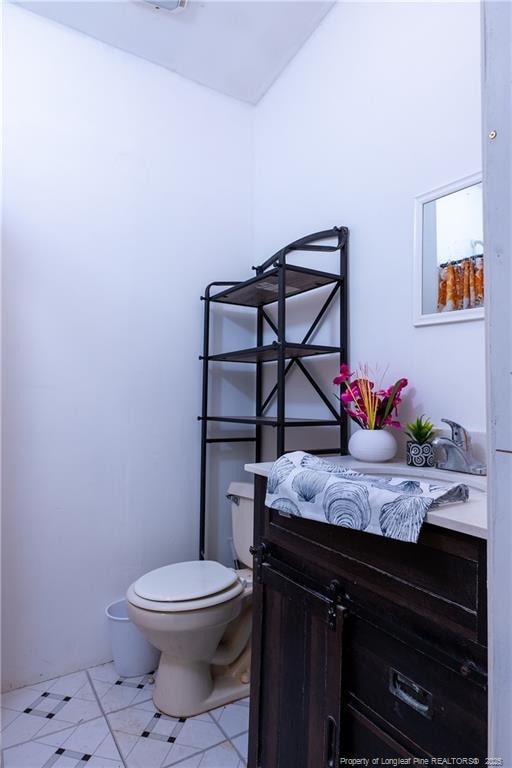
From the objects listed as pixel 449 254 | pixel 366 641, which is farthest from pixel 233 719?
pixel 449 254

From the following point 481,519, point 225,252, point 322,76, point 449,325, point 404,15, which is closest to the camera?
point 481,519

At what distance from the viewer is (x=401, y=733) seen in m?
0.75

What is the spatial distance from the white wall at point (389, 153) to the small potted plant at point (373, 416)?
0.26 ft

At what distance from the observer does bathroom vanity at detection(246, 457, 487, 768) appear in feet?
2.15

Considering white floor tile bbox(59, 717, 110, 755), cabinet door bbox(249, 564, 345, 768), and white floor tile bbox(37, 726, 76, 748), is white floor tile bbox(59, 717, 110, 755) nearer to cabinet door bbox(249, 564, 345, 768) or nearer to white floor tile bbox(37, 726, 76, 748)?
white floor tile bbox(37, 726, 76, 748)

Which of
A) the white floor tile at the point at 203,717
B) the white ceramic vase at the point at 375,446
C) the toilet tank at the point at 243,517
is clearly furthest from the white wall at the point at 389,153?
the white floor tile at the point at 203,717

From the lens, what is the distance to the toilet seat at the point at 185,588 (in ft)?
4.61

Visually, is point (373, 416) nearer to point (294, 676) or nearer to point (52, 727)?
point (294, 676)

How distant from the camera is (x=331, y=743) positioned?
0.87m

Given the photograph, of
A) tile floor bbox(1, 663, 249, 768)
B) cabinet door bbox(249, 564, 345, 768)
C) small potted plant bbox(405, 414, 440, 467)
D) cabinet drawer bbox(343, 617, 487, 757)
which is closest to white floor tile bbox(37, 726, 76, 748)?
tile floor bbox(1, 663, 249, 768)

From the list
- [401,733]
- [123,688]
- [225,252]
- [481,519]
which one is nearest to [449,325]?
[481,519]

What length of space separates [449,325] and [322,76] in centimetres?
130

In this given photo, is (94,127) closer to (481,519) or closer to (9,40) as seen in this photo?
(9,40)

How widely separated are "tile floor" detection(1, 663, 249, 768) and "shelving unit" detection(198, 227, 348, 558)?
60 cm
